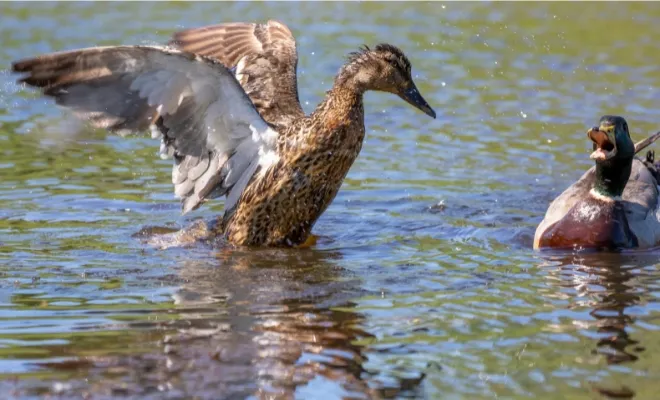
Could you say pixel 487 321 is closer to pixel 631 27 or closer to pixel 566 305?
pixel 566 305

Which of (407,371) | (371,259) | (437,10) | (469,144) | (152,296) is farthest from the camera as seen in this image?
(437,10)

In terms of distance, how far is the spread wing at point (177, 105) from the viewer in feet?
21.9

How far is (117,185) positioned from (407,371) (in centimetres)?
474

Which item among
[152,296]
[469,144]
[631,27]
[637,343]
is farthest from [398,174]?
[631,27]

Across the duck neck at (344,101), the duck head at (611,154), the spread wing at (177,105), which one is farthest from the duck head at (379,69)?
the duck head at (611,154)

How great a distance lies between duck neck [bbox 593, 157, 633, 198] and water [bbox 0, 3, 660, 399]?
58 centimetres

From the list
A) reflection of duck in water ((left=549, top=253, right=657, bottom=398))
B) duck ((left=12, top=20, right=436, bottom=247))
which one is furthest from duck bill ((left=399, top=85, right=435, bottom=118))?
reflection of duck in water ((left=549, top=253, right=657, bottom=398))

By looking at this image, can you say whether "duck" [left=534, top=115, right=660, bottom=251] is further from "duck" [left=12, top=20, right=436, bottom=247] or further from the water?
"duck" [left=12, top=20, right=436, bottom=247]

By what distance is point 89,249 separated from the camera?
23.9 ft

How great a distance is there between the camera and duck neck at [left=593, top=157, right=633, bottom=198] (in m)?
7.60

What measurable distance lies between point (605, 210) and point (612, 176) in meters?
0.25

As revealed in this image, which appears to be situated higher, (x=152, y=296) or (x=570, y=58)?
(x=570, y=58)

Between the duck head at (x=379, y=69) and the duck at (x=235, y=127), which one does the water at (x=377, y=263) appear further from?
the duck head at (x=379, y=69)

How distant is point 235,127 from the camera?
741cm
